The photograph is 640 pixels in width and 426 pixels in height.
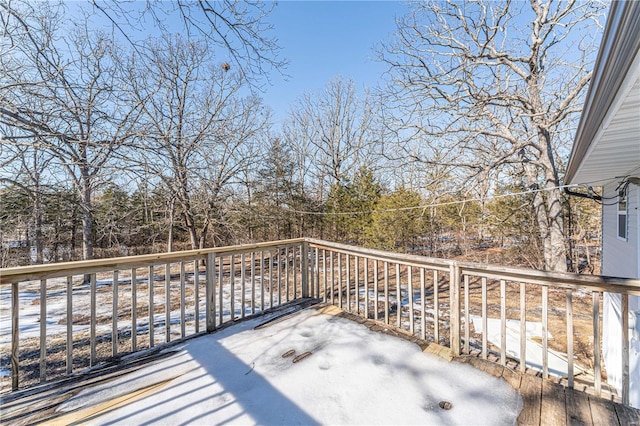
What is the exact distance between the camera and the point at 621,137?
84.6 inches

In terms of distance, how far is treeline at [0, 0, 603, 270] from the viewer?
10.8 feet

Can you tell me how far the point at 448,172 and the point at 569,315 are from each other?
6.87 metres

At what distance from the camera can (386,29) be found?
8508 mm

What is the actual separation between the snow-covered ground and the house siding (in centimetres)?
267

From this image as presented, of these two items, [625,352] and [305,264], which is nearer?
[625,352]

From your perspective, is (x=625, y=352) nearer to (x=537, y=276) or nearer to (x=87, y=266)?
(x=537, y=276)

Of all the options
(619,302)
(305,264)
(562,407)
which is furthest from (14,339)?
(619,302)

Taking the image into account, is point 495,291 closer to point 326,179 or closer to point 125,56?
point 326,179

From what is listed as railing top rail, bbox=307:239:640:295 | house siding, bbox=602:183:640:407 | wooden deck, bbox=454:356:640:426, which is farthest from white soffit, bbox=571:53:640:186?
wooden deck, bbox=454:356:640:426

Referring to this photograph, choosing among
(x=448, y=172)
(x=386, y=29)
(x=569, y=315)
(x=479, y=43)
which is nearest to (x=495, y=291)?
(x=448, y=172)

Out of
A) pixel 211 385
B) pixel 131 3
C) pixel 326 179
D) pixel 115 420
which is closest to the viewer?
pixel 115 420

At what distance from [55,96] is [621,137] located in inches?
234

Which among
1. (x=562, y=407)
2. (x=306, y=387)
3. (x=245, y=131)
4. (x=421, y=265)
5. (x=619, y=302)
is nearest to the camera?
(x=562, y=407)

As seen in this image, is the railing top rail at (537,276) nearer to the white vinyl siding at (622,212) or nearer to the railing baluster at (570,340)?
the railing baluster at (570,340)
